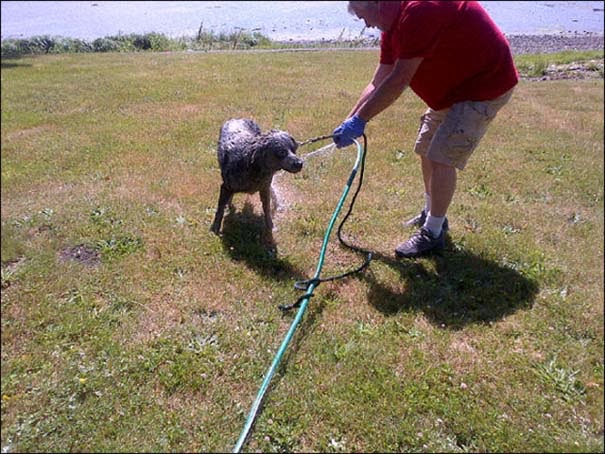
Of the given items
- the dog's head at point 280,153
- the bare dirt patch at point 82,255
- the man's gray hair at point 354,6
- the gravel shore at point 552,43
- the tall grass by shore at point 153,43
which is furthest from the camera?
the dog's head at point 280,153

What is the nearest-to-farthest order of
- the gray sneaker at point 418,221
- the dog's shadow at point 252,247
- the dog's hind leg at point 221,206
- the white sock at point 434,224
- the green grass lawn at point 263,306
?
the green grass lawn at point 263,306 < the dog's shadow at point 252,247 < the white sock at point 434,224 < the dog's hind leg at point 221,206 < the gray sneaker at point 418,221

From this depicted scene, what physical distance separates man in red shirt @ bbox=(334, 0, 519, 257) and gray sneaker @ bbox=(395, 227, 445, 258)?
1.22 ft

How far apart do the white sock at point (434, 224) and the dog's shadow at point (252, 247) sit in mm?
1198

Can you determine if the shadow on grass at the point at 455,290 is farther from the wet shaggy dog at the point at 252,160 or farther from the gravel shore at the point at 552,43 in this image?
the gravel shore at the point at 552,43

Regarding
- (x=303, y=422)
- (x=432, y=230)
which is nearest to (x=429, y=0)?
(x=432, y=230)

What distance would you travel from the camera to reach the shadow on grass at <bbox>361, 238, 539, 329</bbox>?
3160 millimetres

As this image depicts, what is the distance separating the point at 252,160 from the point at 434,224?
1.63 meters

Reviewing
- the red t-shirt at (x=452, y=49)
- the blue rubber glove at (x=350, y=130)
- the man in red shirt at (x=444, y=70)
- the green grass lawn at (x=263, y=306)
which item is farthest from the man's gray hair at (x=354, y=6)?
the green grass lawn at (x=263, y=306)

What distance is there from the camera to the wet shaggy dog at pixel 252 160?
3.37 m

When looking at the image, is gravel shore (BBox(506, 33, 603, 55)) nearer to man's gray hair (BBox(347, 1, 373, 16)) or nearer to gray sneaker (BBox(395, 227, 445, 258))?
man's gray hair (BBox(347, 1, 373, 16))

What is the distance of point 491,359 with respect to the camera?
2.73 metres

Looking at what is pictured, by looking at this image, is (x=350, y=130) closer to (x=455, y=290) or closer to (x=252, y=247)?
(x=252, y=247)

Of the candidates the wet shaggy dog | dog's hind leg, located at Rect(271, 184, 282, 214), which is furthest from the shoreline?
dog's hind leg, located at Rect(271, 184, 282, 214)

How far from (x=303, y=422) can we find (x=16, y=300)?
1.56 meters
